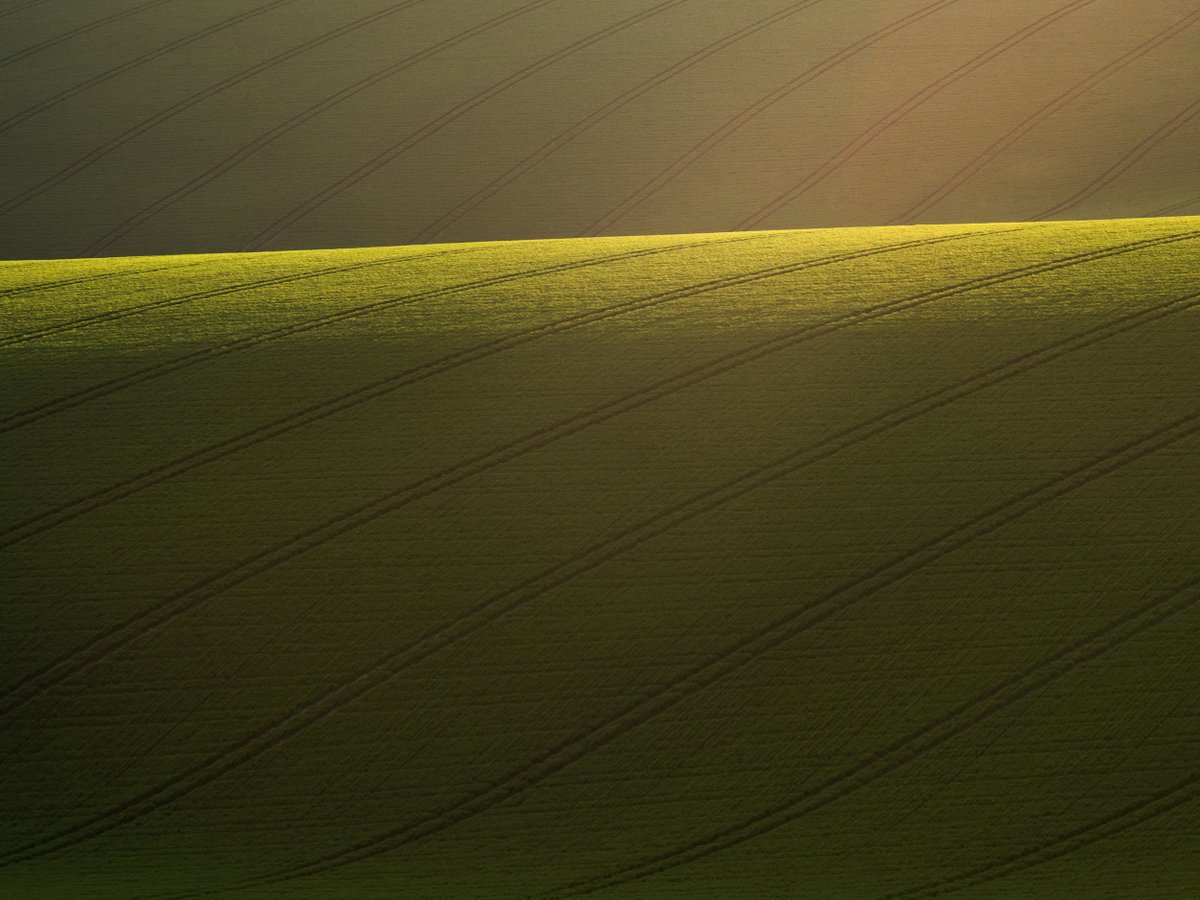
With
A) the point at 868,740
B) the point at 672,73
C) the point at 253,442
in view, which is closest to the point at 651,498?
the point at 868,740

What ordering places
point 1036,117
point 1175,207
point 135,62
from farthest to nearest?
point 135,62, point 1036,117, point 1175,207

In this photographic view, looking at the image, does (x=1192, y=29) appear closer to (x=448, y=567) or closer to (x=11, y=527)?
(x=448, y=567)

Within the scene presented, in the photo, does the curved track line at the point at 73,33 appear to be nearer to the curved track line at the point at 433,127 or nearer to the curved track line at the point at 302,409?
the curved track line at the point at 433,127

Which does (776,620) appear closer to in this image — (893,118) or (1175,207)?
(1175,207)

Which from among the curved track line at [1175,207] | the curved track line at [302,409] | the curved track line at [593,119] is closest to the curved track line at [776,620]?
the curved track line at [302,409]

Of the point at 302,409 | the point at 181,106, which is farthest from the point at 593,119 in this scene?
the point at 302,409

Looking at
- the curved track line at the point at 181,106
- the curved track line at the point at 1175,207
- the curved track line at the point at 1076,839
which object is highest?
the curved track line at the point at 181,106

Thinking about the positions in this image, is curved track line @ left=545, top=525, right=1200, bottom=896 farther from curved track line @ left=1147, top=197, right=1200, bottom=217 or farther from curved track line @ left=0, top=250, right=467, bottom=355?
curved track line @ left=1147, top=197, right=1200, bottom=217

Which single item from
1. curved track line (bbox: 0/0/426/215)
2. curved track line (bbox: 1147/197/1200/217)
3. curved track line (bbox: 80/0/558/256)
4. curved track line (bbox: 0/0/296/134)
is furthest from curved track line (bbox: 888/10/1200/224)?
curved track line (bbox: 0/0/296/134)
